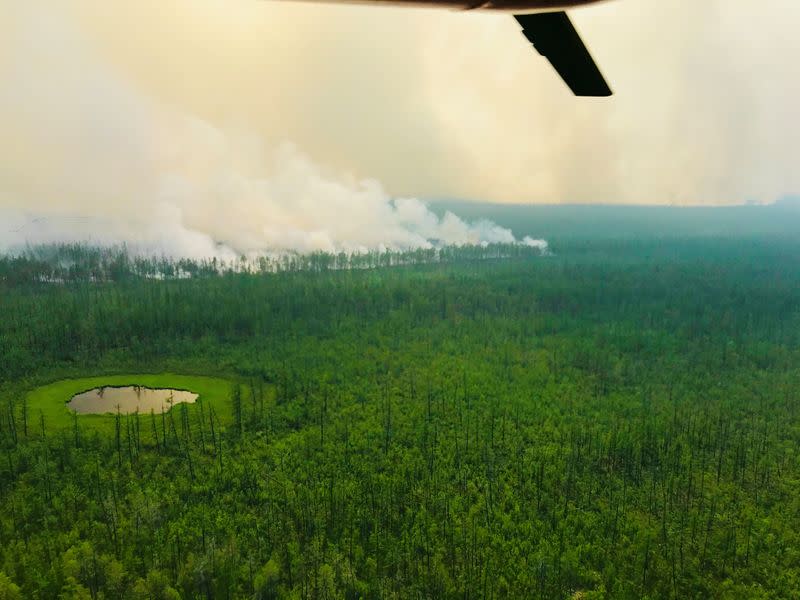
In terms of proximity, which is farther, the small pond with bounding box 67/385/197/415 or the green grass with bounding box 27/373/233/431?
the small pond with bounding box 67/385/197/415

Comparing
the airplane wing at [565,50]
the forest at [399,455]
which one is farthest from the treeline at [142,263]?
the airplane wing at [565,50]

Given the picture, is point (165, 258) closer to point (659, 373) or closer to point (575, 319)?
point (575, 319)

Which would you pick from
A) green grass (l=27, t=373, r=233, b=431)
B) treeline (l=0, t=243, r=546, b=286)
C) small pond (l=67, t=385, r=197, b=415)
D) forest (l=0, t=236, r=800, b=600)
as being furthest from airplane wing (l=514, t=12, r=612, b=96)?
treeline (l=0, t=243, r=546, b=286)

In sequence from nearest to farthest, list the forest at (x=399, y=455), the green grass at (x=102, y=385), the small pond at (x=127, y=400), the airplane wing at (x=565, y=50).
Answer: the airplane wing at (x=565, y=50), the forest at (x=399, y=455), the green grass at (x=102, y=385), the small pond at (x=127, y=400)

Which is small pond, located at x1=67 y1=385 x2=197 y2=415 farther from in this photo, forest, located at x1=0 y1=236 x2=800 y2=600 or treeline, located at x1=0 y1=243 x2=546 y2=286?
treeline, located at x1=0 y1=243 x2=546 y2=286

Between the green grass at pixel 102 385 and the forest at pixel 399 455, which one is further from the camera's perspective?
the green grass at pixel 102 385

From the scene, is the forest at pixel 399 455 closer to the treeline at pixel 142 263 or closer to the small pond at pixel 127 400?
the small pond at pixel 127 400
